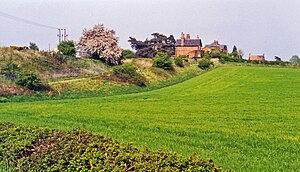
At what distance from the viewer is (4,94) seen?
81.7 feet

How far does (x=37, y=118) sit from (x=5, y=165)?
8.07 meters

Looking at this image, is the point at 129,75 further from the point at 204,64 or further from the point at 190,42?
the point at 190,42

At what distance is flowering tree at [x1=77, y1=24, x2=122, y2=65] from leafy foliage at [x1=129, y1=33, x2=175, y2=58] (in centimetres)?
2353

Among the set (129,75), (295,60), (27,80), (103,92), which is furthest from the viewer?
(295,60)

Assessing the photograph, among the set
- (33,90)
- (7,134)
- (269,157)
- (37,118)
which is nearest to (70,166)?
(7,134)

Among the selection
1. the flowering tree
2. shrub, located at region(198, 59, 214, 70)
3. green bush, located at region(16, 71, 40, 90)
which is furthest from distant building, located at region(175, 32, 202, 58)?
green bush, located at region(16, 71, 40, 90)

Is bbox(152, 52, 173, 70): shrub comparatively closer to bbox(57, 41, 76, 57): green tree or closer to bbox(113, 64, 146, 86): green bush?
bbox(113, 64, 146, 86): green bush

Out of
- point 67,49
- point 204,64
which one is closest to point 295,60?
point 204,64

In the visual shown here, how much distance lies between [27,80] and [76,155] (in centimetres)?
2318

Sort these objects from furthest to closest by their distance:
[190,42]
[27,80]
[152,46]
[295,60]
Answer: [190,42] → [295,60] → [152,46] → [27,80]

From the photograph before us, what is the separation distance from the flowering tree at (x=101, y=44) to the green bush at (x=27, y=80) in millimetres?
22024

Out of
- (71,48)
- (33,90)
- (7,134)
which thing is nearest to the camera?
(7,134)

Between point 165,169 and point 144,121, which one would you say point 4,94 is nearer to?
point 144,121

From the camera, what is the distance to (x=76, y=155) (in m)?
5.22
